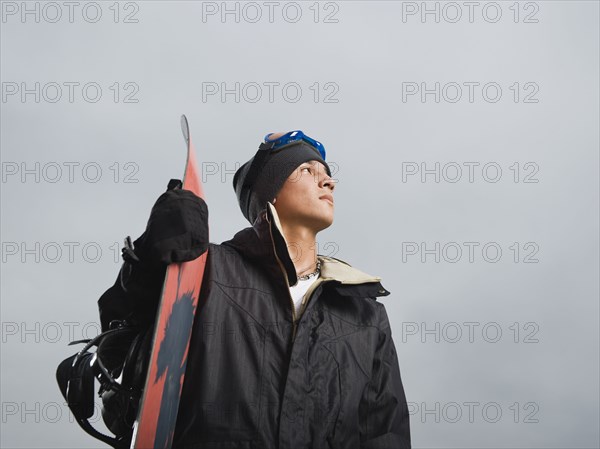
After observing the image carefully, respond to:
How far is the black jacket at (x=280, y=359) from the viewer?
304cm

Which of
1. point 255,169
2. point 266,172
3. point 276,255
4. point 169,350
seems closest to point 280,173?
point 266,172

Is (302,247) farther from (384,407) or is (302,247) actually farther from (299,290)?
(384,407)

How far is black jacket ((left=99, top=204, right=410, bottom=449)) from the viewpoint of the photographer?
304cm

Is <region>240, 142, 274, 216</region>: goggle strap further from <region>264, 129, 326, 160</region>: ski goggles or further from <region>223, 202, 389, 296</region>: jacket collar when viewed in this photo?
<region>223, 202, 389, 296</region>: jacket collar

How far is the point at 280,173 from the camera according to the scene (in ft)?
12.6

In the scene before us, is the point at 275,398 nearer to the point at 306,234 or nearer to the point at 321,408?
the point at 321,408

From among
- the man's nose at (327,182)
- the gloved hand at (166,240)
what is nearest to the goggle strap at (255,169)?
the man's nose at (327,182)

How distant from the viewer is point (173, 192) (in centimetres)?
283

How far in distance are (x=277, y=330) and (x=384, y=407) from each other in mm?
628

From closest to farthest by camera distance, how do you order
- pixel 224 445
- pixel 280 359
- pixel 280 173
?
pixel 224 445
pixel 280 359
pixel 280 173

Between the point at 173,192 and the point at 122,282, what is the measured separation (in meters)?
0.41

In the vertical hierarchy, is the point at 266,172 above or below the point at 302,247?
above

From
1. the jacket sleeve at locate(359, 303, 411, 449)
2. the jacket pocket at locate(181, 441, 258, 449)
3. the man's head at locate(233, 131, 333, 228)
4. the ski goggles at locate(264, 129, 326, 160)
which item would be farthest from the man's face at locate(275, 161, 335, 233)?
the jacket pocket at locate(181, 441, 258, 449)

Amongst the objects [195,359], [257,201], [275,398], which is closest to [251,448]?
[275,398]
